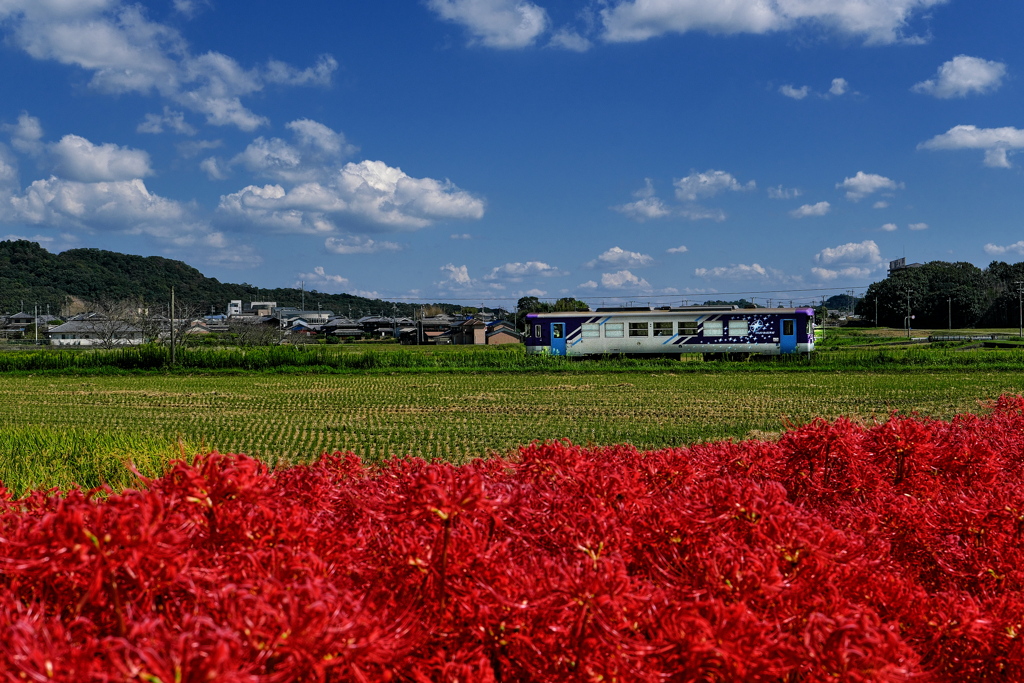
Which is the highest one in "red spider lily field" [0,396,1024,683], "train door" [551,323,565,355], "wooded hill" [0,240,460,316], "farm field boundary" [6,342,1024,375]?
"wooded hill" [0,240,460,316]

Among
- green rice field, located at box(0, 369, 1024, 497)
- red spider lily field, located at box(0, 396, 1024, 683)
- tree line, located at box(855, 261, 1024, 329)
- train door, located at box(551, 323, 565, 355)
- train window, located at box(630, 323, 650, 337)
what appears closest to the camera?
red spider lily field, located at box(0, 396, 1024, 683)

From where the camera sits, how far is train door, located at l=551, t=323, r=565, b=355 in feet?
98.9

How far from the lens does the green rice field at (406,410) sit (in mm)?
9461

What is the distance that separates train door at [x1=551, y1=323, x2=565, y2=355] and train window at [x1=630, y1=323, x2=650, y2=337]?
2941 millimetres

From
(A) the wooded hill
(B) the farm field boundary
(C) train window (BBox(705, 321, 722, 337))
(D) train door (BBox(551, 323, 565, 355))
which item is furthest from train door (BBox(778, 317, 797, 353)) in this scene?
(A) the wooded hill

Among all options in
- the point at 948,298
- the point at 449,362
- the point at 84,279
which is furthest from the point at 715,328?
the point at 84,279

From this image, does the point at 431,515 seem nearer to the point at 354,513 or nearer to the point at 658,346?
the point at 354,513

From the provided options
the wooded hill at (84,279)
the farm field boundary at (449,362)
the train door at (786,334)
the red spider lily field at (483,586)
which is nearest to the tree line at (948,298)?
the farm field boundary at (449,362)

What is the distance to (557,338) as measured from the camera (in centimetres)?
3020

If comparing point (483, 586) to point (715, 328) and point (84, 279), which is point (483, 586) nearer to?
point (715, 328)

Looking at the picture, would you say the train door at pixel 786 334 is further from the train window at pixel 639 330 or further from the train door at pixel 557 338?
the train door at pixel 557 338

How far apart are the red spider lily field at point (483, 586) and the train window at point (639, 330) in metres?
26.7

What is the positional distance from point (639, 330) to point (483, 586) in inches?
1107

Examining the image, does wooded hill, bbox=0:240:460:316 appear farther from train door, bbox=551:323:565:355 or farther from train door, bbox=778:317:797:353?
train door, bbox=778:317:797:353
